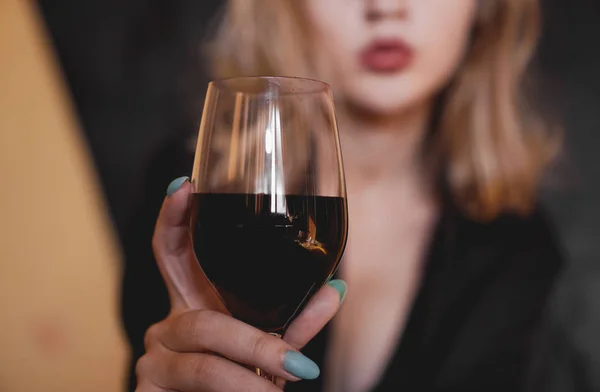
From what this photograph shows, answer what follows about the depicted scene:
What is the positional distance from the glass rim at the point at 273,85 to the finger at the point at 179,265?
0.15 m

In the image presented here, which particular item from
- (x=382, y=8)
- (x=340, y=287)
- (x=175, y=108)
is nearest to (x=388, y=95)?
(x=382, y=8)

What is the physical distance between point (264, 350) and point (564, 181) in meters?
1.00

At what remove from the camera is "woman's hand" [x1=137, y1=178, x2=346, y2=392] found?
579 millimetres

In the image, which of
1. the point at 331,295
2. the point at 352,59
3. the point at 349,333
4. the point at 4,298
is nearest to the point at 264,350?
the point at 331,295

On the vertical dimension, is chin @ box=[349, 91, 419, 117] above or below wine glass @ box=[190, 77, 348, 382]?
above

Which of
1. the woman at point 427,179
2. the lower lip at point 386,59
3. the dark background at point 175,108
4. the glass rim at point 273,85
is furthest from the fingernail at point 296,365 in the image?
the lower lip at point 386,59

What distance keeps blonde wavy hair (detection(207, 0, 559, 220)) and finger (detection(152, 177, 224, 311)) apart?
2.53 feet

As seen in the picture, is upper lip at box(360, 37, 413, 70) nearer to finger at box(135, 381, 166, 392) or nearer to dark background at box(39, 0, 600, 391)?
dark background at box(39, 0, 600, 391)

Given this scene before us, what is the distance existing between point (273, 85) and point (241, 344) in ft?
0.82

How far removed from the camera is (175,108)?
141 centimetres

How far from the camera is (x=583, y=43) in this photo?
1385 mm

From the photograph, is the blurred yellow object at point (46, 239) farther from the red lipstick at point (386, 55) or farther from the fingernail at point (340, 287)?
the fingernail at point (340, 287)

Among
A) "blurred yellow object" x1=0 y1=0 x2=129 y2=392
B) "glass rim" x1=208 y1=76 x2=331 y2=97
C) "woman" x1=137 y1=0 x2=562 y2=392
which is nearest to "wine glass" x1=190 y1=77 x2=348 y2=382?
"glass rim" x1=208 y1=76 x2=331 y2=97

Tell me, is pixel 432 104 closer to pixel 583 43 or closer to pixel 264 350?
pixel 583 43
